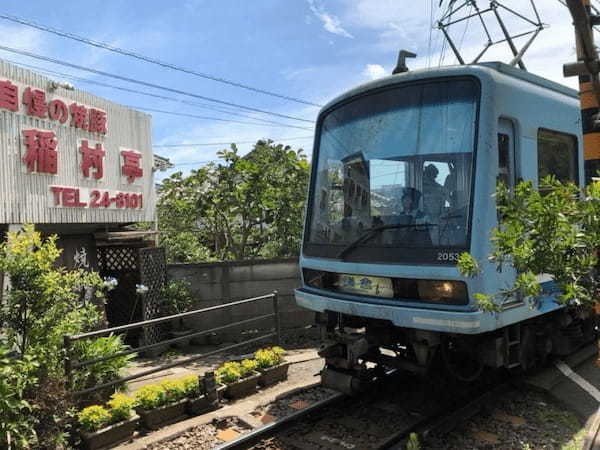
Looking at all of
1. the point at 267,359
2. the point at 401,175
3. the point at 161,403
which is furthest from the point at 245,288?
the point at 401,175

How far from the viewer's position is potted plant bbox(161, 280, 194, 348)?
8930mm

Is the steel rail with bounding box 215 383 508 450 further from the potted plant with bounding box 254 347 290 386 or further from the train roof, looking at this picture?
the train roof

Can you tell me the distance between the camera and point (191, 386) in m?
5.20

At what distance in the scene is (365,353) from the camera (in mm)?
4996

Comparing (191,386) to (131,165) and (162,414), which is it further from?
(131,165)

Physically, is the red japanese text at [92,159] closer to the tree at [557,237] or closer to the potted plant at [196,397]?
the potted plant at [196,397]

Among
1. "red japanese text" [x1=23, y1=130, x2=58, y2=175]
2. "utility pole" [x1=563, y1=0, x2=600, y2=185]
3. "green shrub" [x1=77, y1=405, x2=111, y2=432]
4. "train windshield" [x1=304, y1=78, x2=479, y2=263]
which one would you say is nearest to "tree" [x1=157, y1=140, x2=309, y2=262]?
"red japanese text" [x1=23, y1=130, x2=58, y2=175]

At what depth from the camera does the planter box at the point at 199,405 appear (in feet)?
16.8

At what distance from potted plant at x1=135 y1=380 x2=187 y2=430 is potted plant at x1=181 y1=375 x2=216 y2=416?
5cm

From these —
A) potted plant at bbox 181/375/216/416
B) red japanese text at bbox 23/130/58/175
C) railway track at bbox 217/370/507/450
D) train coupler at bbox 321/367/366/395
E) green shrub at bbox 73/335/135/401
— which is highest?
red japanese text at bbox 23/130/58/175

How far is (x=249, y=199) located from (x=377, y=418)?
636cm

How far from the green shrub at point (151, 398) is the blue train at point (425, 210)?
65.7 inches

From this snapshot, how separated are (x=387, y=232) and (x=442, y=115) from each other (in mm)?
1157

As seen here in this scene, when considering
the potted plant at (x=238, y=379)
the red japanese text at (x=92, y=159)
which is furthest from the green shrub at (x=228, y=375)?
the red japanese text at (x=92, y=159)
